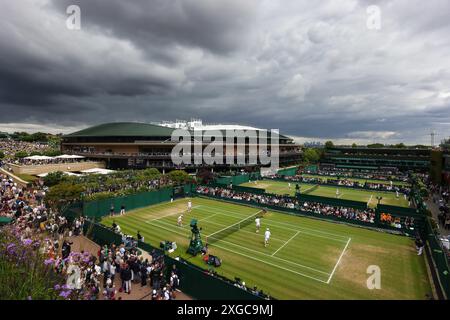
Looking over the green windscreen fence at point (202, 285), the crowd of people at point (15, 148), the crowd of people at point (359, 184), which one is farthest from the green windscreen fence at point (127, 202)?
the crowd of people at point (15, 148)

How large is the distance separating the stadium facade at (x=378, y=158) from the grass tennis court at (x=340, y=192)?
52860 mm

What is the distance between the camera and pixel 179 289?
49.5ft

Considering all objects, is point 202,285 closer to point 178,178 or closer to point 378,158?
point 178,178

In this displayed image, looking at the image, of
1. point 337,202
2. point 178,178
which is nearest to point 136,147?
point 178,178

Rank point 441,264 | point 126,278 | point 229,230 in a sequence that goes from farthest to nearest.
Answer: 1. point 229,230
2. point 441,264
3. point 126,278

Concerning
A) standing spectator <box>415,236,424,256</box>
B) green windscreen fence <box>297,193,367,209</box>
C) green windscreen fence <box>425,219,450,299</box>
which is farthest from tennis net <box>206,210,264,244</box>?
green windscreen fence <box>425,219,450,299</box>

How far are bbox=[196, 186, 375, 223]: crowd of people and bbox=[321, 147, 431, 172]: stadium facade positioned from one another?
250 feet

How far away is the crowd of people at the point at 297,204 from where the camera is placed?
2977 cm

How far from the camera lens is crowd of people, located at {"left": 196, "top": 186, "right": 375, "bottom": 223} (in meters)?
29.8

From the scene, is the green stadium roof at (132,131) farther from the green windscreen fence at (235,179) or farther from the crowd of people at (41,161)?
the green windscreen fence at (235,179)

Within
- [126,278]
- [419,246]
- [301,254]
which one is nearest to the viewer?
[126,278]

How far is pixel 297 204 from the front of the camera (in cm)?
3450

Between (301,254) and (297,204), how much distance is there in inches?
545

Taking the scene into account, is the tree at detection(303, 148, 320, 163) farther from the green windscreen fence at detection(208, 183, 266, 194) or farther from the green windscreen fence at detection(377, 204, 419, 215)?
the green windscreen fence at detection(377, 204, 419, 215)
